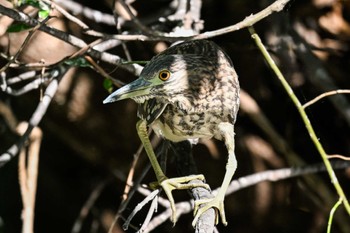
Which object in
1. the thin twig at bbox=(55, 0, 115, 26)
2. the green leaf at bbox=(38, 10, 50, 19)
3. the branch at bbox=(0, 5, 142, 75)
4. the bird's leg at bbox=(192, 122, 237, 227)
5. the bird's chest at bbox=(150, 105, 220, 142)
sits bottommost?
the bird's leg at bbox=(192, 122, 237, 227)

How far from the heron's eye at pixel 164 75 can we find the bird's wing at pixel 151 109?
0.32 feet

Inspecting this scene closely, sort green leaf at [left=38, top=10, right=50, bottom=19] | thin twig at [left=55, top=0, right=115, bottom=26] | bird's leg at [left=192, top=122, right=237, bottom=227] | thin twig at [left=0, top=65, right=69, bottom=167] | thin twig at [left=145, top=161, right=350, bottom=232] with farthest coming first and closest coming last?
thin twig at [left=145, top=161, right=350, bottom=232] → thin twig at [left=55, top=0, right=115, bottom=26] → thin twig at [left=0, top=65, right=69, bottom=167] → green leaf at [left=38, top=10, right=50, bottom=19] → bird's leg at [left=192, top=122, right=237, bottom=227]

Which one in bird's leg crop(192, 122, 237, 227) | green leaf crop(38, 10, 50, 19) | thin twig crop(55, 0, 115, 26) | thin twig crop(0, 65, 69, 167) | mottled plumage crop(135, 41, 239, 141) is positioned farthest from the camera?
thin twig crop(55, 0, 115, 26)

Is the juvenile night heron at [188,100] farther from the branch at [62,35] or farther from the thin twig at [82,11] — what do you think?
the thin twig at [82,11]

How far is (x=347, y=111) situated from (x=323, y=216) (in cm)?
64

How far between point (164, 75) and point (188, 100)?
0.12m

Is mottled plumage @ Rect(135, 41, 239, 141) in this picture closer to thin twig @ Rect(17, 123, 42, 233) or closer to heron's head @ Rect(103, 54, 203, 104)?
heron's head @ Rect(103, 54, 203, 104)

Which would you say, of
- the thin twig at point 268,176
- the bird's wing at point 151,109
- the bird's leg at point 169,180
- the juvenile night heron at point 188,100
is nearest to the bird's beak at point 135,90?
the juvenile night heron at point 188,100

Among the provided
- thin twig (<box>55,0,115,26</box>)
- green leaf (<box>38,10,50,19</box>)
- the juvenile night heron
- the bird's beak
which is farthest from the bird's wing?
thin twig (<box>55,0,115,26</box>)

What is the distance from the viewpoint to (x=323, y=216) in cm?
322

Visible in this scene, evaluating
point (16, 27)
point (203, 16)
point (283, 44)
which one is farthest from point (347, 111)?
point (16, 27)

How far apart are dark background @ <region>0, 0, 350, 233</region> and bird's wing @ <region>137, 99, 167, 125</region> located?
659mm

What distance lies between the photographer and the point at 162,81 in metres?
1.90

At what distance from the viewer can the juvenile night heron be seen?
1.90 metres
